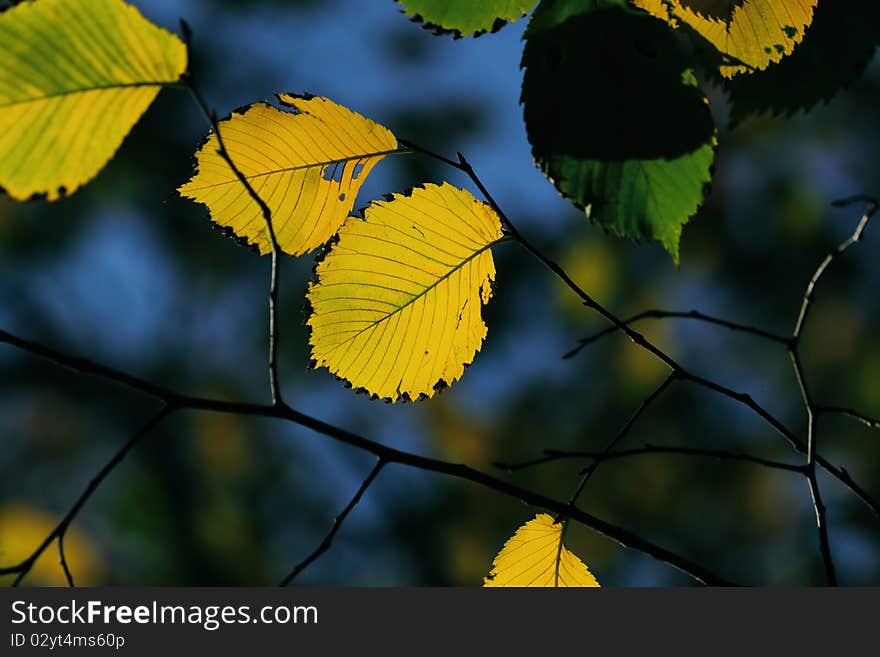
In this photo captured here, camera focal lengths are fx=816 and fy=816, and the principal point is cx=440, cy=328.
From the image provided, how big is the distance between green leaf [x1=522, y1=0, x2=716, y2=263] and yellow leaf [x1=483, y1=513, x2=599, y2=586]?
0.25 meters

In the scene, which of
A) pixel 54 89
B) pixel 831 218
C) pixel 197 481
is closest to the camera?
pixel 54 89

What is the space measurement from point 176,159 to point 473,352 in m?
4.96

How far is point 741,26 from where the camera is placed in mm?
440

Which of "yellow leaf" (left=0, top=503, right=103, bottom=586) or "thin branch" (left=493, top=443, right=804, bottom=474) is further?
"yellow leaf" (left=0, top=503, right=103, bottom=586)

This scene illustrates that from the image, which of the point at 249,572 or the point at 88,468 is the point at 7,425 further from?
the point at 249,572

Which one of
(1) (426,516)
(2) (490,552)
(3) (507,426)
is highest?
(3) (507,426)

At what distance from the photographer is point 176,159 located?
508cm

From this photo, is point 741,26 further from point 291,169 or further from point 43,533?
point 43,533

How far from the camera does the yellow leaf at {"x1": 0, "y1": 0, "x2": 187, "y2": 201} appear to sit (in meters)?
0.35

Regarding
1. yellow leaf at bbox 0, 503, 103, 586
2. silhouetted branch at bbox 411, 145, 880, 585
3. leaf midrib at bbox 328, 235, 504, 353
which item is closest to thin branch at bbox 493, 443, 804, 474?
silhouetted branch at bbox 411, 145, 880, 585

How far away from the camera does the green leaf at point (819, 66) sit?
20.1 inches

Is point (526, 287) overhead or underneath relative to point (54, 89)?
overhead

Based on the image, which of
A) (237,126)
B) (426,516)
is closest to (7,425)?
(426,516)

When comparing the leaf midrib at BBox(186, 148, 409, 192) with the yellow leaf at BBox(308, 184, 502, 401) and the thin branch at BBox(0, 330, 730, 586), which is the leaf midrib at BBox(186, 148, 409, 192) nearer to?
the yellow leaf at BBox(308, 184, 502, 401)
